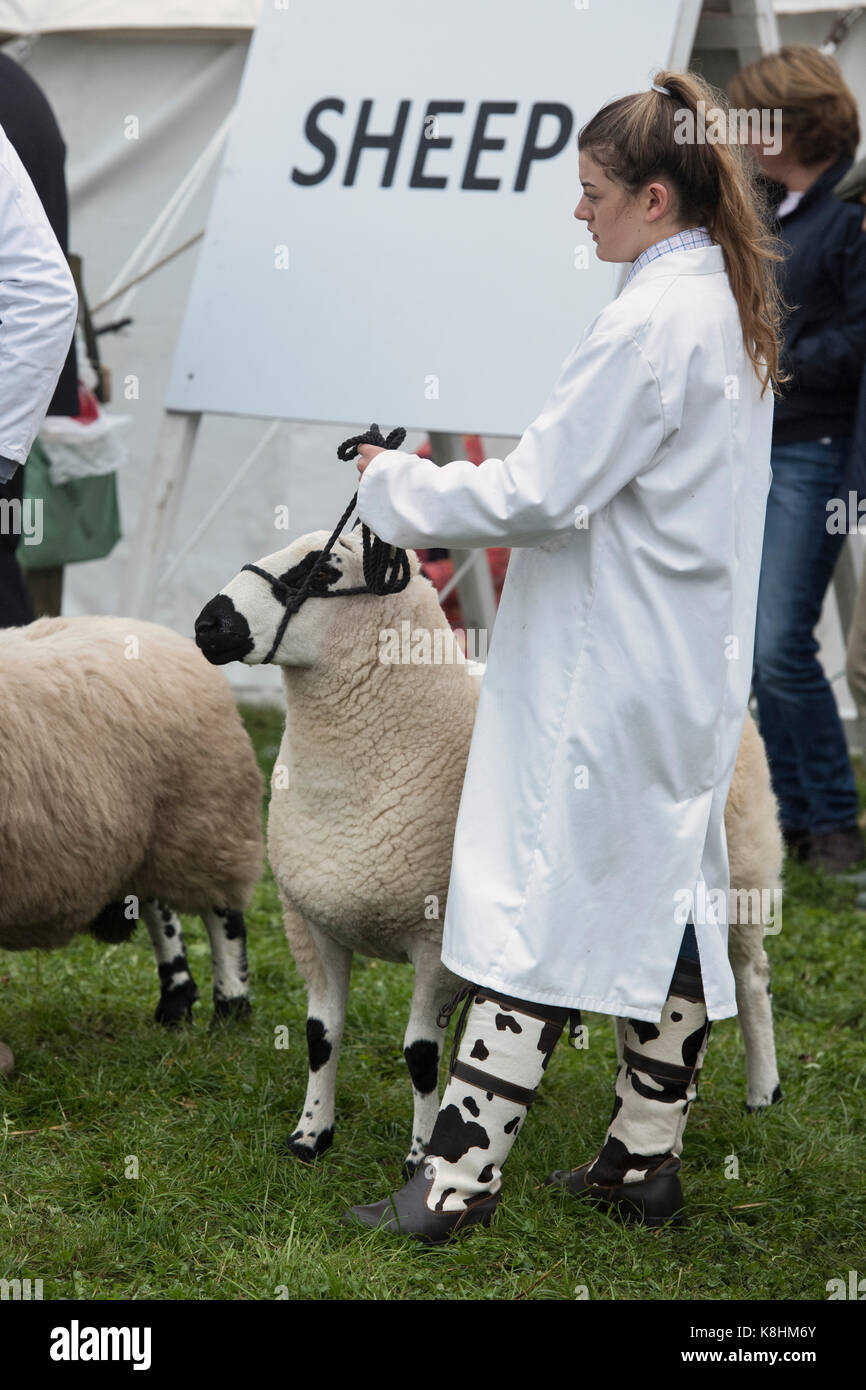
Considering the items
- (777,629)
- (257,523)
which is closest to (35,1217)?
(777,629)

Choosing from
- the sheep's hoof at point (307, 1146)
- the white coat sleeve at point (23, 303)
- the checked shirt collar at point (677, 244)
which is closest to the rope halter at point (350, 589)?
the checked shirt collar at point (677, 244)

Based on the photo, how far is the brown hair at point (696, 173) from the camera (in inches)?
89.4

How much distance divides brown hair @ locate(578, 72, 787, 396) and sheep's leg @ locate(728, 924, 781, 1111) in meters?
1.15

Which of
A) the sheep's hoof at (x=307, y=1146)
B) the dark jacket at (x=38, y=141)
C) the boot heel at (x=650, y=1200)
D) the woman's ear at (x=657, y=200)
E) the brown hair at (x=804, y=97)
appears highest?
the brown hair at (x=804, y=97)

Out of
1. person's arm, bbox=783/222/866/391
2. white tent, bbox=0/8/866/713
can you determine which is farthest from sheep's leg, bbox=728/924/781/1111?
white tent, bbox=0/8/866/713

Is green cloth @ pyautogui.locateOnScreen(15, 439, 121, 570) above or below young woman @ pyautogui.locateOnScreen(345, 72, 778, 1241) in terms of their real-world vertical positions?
above

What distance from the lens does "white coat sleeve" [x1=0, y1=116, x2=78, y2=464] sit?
2.90m

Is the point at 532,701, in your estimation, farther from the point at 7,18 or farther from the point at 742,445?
the point at 7,18

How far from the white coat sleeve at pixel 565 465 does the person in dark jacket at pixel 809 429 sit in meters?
2.06

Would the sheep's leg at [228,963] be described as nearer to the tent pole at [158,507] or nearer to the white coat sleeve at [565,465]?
the white coat sleeve at [565,465]

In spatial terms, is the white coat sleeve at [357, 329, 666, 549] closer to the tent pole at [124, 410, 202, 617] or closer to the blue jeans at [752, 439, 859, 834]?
the blue jeans at [752, 439, 859, 834]

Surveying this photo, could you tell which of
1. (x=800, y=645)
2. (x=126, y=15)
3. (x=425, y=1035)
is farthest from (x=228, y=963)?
(x=126, y=15)

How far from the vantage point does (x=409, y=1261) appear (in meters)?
2.34

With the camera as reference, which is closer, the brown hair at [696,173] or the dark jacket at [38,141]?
the brown hair at [696,173]
